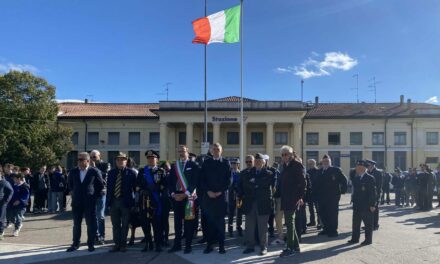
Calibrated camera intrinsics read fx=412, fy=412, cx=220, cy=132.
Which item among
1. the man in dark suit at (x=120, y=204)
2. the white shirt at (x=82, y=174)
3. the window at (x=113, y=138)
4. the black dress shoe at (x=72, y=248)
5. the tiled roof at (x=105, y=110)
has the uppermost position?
the tiled roof at (x=105, y=110)

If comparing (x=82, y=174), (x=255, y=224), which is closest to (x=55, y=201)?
(x=82, y=174)

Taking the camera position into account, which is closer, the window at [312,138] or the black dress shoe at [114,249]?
the black dress shoe at [114,249]

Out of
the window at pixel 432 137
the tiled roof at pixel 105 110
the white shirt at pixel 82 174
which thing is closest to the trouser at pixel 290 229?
the white shirt at pixel 82 174

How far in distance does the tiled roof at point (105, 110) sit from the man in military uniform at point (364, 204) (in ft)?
137

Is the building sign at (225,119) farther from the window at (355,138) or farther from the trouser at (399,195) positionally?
the trouser at (399,195)

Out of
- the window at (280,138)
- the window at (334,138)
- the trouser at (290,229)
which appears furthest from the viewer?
the window at (280,138)

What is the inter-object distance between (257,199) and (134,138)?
4481 cm

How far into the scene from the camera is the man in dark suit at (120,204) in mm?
8242

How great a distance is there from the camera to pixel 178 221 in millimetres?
→ 8172

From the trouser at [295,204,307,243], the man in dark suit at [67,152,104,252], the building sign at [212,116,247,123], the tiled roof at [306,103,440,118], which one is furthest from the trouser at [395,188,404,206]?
the tiled roof at [306,103,440,118]

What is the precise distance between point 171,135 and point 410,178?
3447 cm

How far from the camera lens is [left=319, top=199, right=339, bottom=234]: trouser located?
33.4 feet

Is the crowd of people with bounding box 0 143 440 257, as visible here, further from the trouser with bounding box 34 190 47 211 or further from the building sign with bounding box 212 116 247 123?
the building sign with bounding box 212 116 247 123

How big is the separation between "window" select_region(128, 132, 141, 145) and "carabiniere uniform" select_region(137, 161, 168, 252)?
4367cm
